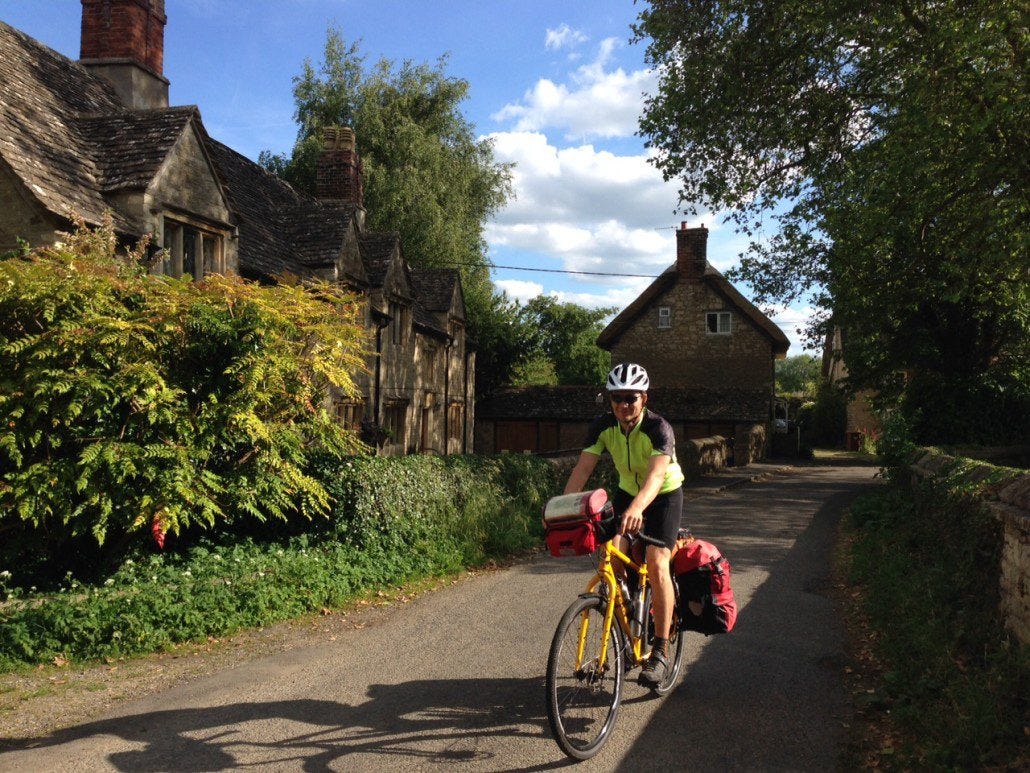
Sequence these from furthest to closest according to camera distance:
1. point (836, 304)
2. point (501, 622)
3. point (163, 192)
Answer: point (836, 304) → point (163, 192) → point (501, 622)

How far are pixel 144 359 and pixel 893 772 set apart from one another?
7088mm

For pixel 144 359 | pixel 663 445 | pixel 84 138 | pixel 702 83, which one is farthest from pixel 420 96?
pixel 663 445

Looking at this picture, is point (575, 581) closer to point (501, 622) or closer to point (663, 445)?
point (501, 622)

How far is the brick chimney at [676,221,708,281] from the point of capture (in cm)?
4178

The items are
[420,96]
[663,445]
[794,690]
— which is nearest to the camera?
[663,445]

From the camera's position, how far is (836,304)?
71.7ft

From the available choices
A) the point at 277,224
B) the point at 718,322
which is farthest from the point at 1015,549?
the point at 718,322

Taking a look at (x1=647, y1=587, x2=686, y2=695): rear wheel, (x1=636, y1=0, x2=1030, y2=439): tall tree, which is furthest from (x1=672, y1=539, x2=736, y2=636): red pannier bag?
(x1=636, y1=0, x2=1030, y2=439): tall tree

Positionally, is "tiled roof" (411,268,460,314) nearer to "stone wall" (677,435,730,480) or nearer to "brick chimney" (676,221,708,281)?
"stone wall" (677,435,730,480)

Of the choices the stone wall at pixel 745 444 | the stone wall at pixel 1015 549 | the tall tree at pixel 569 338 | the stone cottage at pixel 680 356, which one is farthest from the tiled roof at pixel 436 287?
the tall tree at pixel 569 338

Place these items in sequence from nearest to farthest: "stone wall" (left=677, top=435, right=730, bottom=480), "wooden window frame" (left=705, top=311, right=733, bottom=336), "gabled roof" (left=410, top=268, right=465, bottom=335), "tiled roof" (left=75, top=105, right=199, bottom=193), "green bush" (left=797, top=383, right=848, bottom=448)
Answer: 1. "tiled roof" (left=75, top=105, right=199, bottom=193)
2. "stone wall" (left=677, top=435, right=730, bottom=480)
3. "gabled roof" (left=410, top=268, right=465, bottom=335)
4. "wooden window frame" (left=705, top=311, right=733, bottom=336)
5. "green bush" (left=797, top=383, right=848, bottom=448)

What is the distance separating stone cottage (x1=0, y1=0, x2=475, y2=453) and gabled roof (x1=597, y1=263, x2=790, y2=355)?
1402 centimetres

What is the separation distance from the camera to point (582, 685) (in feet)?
14.8

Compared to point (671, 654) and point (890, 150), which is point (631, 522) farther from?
point (890, 150)
